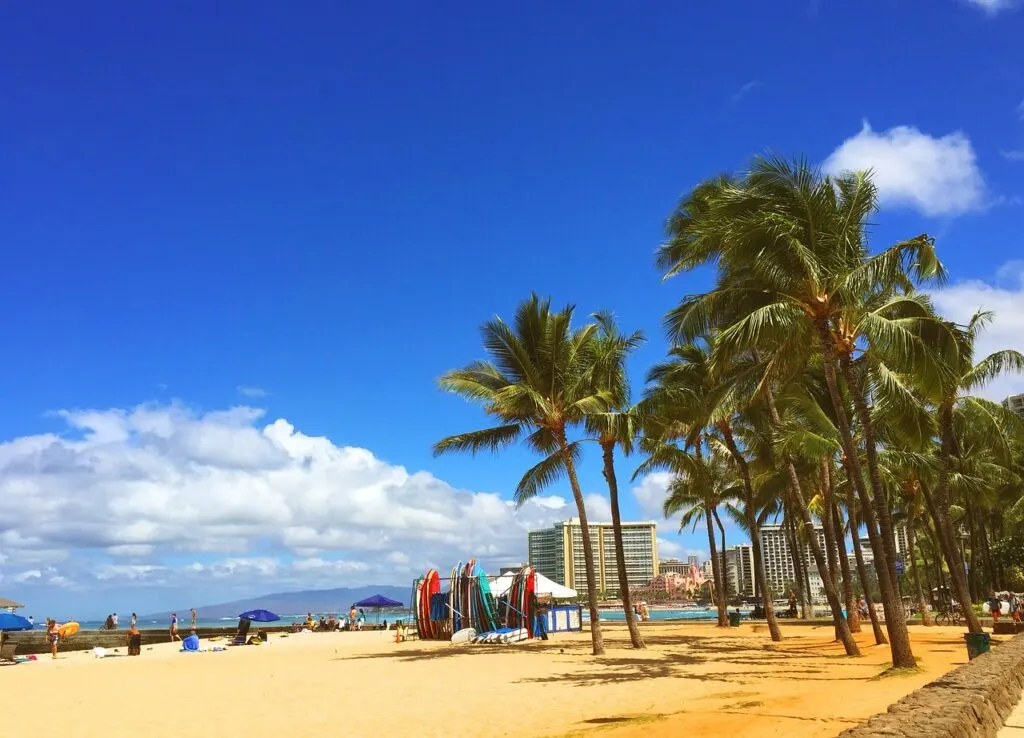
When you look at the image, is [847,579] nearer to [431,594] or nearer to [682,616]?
[431,594]

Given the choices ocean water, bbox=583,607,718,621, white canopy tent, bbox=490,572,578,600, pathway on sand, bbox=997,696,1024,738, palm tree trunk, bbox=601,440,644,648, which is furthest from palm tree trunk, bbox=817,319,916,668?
ocean water, bbox=583,607,718,621

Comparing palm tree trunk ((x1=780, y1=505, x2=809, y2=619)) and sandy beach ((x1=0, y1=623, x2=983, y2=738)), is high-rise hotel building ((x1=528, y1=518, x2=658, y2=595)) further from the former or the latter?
sandy beach ((x1=0, y1=623, x2=983, y2=738))

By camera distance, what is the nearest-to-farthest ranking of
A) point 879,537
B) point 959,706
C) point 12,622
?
point 959,706 → point 879,537 → point 12,622

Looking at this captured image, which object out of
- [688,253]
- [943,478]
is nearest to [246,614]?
[688,253]

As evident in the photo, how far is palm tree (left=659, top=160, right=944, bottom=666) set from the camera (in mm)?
13016

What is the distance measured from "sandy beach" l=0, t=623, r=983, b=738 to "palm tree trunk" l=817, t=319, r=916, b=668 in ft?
1.93

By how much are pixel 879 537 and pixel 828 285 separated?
16.4 ft

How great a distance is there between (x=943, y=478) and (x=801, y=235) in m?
9.39

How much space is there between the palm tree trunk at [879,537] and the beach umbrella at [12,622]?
29645mm

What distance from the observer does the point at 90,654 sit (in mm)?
28344

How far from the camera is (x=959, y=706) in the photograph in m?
6.22

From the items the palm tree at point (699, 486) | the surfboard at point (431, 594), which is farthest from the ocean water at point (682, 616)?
the surfboard at point (431, 594)

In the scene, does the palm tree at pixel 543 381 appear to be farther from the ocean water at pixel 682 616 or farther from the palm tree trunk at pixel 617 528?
the ocean water at pixel 682 616

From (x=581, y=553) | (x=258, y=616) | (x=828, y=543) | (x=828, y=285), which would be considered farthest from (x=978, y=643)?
(x=581, y=553)
